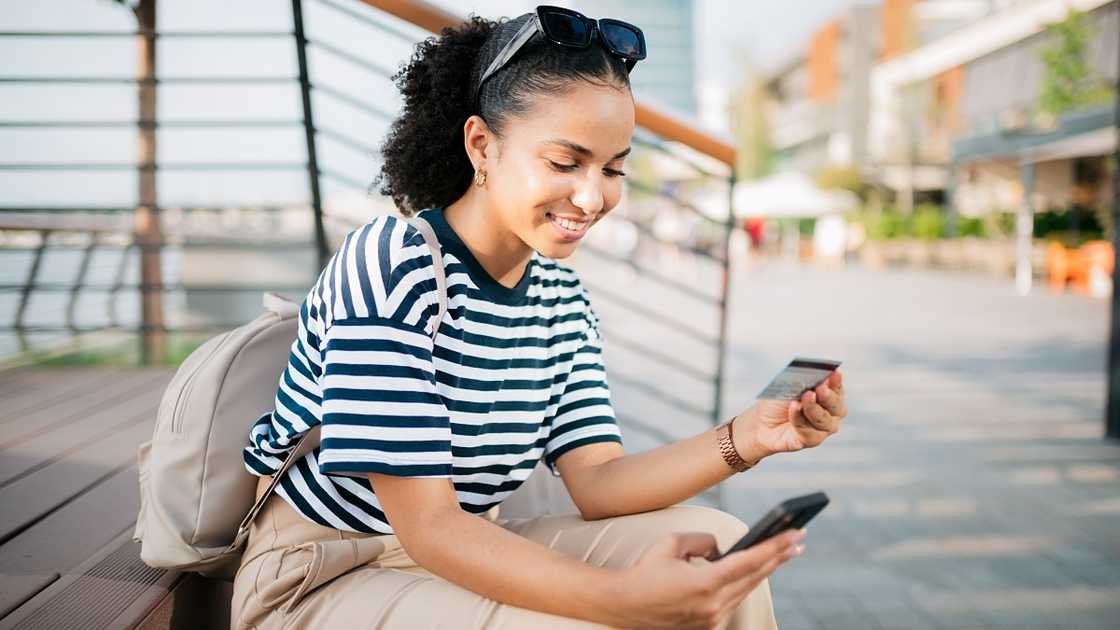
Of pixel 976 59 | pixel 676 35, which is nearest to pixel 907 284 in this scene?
A: pixel 976 59

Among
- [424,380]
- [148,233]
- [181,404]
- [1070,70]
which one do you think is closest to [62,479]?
[181,404]

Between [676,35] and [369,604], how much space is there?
157 metres

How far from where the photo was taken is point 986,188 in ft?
86.4

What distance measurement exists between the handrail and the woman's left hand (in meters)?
1.30

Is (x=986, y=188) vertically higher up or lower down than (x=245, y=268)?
higher up

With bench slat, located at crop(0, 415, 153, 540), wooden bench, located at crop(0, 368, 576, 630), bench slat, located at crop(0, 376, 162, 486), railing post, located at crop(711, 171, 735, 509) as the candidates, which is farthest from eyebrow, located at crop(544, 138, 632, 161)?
railing post, located at crop(711, 171, 735, 509)

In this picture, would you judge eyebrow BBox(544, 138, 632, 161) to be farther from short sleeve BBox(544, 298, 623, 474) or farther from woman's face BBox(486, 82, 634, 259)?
short sleeve BBox(544, 298, 623, 474)

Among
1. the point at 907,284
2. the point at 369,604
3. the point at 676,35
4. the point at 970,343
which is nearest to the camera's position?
the point at 369,604

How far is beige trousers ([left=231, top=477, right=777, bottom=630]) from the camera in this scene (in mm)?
1302

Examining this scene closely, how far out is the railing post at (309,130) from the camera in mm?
2646

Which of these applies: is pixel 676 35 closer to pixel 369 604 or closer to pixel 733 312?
pixel 733 312

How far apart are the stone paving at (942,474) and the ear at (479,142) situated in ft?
5.22

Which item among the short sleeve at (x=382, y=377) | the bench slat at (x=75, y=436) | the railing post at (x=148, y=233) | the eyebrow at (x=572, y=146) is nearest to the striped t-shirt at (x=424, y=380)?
the short sleeve at (x=382, y=377)

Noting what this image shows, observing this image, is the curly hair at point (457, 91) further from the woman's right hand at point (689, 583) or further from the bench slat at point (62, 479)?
the bench slat at point (62, 479)
